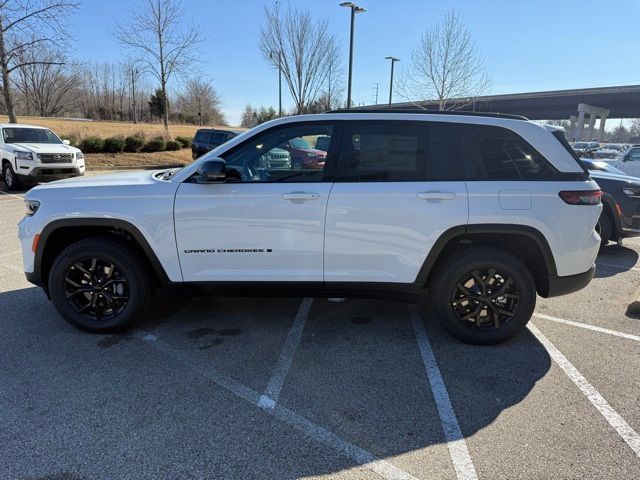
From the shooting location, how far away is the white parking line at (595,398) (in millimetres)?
2681

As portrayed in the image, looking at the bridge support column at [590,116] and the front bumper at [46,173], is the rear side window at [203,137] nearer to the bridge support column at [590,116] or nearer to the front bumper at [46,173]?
the front bumper at [46,173]

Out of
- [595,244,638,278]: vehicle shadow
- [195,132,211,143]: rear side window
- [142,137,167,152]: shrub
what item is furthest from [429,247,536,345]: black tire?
[142,137,167,152]: shrub

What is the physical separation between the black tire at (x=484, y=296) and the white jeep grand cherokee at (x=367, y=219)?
1cm

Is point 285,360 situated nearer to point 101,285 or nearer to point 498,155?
point 101,285

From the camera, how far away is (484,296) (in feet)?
12.3

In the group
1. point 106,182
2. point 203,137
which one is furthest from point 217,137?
point 106,182

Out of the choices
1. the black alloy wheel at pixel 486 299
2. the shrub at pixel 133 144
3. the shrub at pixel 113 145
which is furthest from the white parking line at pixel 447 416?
the shrub at pixel 133 144

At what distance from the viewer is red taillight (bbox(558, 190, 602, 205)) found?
3535mm

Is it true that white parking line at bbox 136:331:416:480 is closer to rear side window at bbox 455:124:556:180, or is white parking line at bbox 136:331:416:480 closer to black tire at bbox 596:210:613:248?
rear side window at bbox 455:124:556:180

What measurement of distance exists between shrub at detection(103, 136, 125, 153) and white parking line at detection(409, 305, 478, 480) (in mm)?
20313

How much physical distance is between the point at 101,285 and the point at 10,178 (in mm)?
11053

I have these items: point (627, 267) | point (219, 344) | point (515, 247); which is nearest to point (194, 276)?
point (219, 344)

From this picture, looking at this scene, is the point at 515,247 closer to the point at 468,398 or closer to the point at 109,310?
the point at 468,398

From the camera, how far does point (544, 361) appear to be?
11.8 ft
